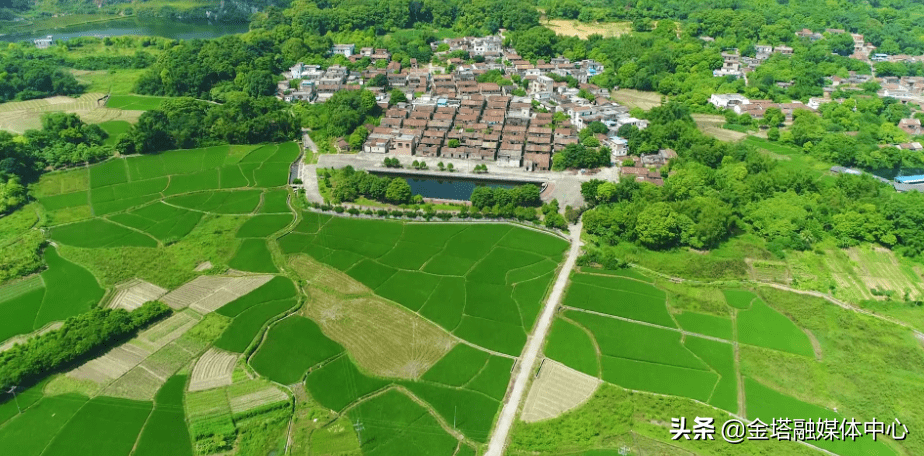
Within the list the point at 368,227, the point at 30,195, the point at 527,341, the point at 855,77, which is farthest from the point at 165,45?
the point at 855,77

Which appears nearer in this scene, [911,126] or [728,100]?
[911,126]

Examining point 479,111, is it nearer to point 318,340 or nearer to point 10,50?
point 318,340

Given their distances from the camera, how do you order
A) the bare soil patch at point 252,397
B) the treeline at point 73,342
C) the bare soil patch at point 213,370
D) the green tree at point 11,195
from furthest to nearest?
the green tree at point 11,195 < the bare soil patch at point 213,370 < the treeline at point 73,342 < the bare soil patch at point 252,397

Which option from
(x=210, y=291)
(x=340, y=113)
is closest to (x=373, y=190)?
(x=210, y=291)

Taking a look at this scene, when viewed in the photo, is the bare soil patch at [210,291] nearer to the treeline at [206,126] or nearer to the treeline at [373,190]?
the treeline at [373,190]

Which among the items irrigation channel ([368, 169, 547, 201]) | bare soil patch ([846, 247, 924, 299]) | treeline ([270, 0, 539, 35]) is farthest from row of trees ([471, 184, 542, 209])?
treeline ([270, 0, 539, 35])

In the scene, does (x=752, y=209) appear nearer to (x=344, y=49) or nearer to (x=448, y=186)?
(x=448, y=186)

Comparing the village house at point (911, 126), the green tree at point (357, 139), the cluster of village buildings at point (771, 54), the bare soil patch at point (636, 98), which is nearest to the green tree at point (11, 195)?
the green tree at point (357, 139)
